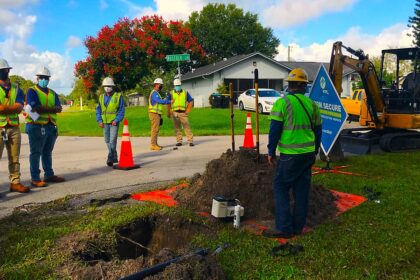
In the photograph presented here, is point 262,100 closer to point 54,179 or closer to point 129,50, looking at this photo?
point 54,179

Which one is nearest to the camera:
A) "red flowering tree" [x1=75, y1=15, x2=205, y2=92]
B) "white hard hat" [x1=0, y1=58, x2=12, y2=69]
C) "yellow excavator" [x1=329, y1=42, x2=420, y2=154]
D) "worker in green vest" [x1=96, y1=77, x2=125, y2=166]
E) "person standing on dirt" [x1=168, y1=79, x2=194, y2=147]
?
"white hard hat" [x1=0, y1=58, x2=12, y2=69]

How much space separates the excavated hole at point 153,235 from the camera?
464 centimetres

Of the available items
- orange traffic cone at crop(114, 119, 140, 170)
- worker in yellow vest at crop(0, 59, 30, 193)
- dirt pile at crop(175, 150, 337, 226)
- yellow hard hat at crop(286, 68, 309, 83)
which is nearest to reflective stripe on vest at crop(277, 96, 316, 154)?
yellow hard hat at crop(286, 68, 309, 83)

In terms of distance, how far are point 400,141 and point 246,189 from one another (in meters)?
7.13

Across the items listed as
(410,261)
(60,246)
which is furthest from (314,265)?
(60,246)

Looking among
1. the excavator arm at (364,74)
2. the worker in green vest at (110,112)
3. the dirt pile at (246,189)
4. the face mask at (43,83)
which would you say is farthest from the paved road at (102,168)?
the excavator arm at (364,74)

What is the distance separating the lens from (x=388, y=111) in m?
11.4

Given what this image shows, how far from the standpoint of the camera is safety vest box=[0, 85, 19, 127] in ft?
22.1

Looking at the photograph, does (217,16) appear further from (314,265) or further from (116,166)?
(314,265)

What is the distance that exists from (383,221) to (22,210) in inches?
191

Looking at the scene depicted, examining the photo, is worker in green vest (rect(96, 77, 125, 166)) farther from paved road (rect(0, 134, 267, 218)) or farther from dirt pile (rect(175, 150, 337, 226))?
dirt pile (rect(175, 150, 337, 226))

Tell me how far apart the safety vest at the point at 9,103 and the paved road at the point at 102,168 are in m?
1.21

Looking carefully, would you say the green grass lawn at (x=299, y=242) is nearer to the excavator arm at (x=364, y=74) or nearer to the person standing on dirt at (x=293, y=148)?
the person standing on dirt at (x=293, y=148)

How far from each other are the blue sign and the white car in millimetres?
16324
